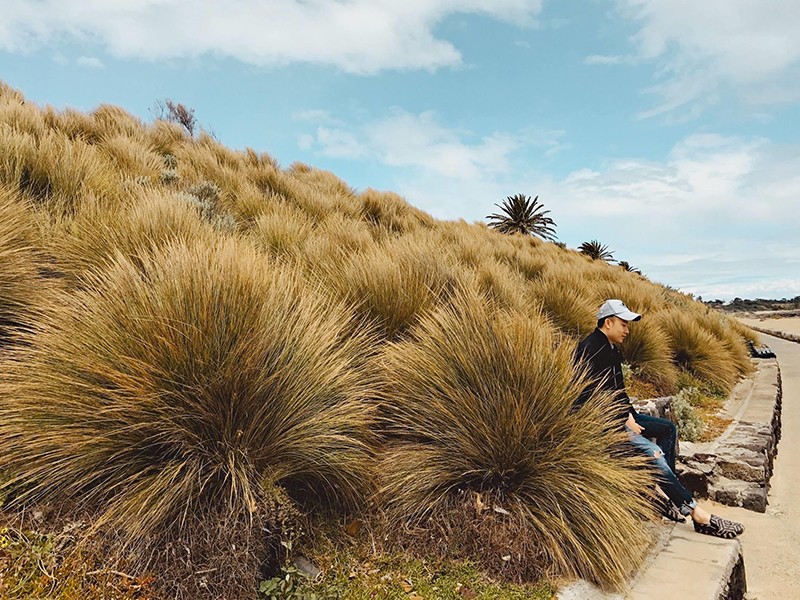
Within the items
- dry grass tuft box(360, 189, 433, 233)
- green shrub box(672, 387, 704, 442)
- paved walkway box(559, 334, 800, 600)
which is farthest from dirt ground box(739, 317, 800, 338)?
paved walkway box(559, 334, 800, 600)

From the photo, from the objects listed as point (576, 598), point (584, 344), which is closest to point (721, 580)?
point (576, 598)

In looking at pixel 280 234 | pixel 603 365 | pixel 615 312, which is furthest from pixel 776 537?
pixel 280 234

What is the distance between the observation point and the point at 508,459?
307 cm

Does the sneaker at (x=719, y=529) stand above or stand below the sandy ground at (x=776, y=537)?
above

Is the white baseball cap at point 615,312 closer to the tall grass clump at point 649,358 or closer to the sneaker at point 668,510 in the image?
the sneaker at point 668,510

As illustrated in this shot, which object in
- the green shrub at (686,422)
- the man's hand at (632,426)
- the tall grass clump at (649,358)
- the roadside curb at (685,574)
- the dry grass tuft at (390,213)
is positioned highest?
the dry grass tuft at (390,213)

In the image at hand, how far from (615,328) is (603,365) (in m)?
0.44

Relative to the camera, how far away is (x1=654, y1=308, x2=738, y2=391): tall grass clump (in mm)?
9297

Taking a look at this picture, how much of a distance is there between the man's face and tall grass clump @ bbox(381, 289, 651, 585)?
2.90 ft

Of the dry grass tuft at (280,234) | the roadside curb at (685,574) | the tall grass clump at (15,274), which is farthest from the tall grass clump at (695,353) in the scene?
the tall grass clump at (15,274)

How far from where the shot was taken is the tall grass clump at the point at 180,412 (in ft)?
7.47

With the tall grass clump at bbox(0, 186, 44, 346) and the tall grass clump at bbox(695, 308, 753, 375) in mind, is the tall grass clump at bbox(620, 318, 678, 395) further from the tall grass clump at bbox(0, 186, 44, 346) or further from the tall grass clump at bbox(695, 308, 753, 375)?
the tall grass clump at bbox(0, 186, 44, 346)

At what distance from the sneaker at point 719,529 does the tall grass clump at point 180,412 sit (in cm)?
256

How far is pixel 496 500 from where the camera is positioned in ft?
9.76
